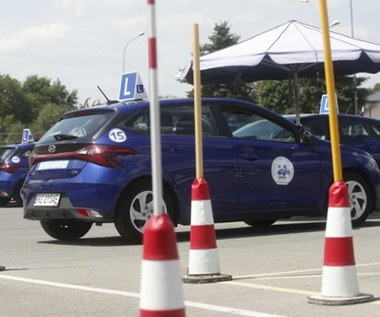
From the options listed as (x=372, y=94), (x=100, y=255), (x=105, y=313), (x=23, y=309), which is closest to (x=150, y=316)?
(x=105, y=313)

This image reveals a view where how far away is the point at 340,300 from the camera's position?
21.3ft

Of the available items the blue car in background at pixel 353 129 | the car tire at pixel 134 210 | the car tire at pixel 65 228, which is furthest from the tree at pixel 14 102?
the car tire at pixel 134 210

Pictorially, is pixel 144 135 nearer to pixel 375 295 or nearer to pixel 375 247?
pixel 375 247

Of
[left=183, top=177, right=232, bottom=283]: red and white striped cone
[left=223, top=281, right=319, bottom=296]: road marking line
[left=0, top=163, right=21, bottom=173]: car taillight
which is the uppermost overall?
[left=0, top=163, right=21, bottom=173]: car taillight

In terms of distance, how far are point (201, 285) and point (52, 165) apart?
413 cm

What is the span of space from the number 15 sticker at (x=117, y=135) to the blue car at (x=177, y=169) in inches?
0.5

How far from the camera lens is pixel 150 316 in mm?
4312

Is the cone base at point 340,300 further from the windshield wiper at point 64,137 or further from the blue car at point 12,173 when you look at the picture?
the blue car at point 12,173

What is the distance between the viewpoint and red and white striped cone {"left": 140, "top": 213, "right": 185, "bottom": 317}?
4316 mm

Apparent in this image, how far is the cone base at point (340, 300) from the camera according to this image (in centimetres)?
651

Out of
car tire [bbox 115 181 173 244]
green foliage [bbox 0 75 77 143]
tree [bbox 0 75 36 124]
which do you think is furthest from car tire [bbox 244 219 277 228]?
tree [bbox 0 75 36 124]

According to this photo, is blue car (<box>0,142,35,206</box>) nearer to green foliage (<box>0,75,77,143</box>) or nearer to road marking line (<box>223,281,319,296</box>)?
road marking line (<box>223,281,319,296</box>)

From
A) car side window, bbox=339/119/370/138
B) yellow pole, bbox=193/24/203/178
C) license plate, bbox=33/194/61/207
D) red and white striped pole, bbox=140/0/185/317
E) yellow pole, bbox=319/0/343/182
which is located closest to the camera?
red and white striped pole, bbox=140/0/185/317

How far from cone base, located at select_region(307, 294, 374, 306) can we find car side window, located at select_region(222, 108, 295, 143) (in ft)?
17.7
